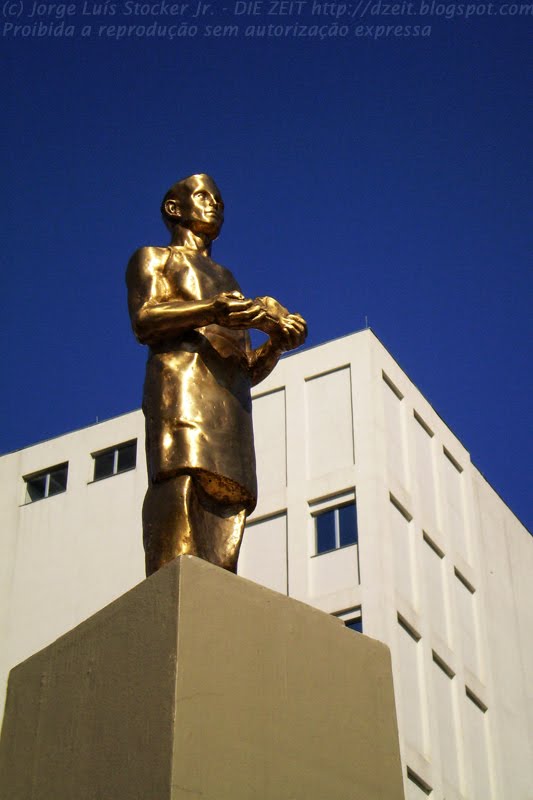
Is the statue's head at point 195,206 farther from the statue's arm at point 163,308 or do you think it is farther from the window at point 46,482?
the window at point 46,482

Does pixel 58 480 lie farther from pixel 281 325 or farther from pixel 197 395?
pixel 197 395

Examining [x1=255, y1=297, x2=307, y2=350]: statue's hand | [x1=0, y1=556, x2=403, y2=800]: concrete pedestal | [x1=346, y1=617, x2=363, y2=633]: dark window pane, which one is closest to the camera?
[x1=0, y1=556, x2=403, y2=800]: concrete pedestal

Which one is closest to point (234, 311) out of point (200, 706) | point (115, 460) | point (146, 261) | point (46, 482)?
point (146, 261)

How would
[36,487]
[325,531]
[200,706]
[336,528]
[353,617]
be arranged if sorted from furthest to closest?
[36,487], [325,531], [336,528], [353,617], [200,706]

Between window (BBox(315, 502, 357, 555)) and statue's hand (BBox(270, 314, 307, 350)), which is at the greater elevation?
window (BBox(315, 502, 357, 555))

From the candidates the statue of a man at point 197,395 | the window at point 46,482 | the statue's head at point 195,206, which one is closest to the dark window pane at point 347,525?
the window at point 46,482

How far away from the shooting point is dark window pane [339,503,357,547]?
31.4 meters

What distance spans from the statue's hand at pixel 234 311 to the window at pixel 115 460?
2932 centimetres

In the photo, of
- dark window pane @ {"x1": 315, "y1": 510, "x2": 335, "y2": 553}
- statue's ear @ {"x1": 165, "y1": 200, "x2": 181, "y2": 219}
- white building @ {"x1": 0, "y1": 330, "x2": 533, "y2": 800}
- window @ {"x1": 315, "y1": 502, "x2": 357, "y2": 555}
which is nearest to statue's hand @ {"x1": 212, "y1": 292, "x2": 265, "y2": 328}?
statue's ear @ {"x1": 165, "y1": 200, "x2": 181, "y2": 219}

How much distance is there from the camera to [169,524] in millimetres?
7098

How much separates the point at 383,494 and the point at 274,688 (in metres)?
25.5

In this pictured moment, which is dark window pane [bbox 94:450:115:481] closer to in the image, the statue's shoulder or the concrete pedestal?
the statue's shoulder

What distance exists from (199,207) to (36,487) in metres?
31.1

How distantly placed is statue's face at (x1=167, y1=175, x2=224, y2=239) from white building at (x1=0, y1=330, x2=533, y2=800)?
21.0m
